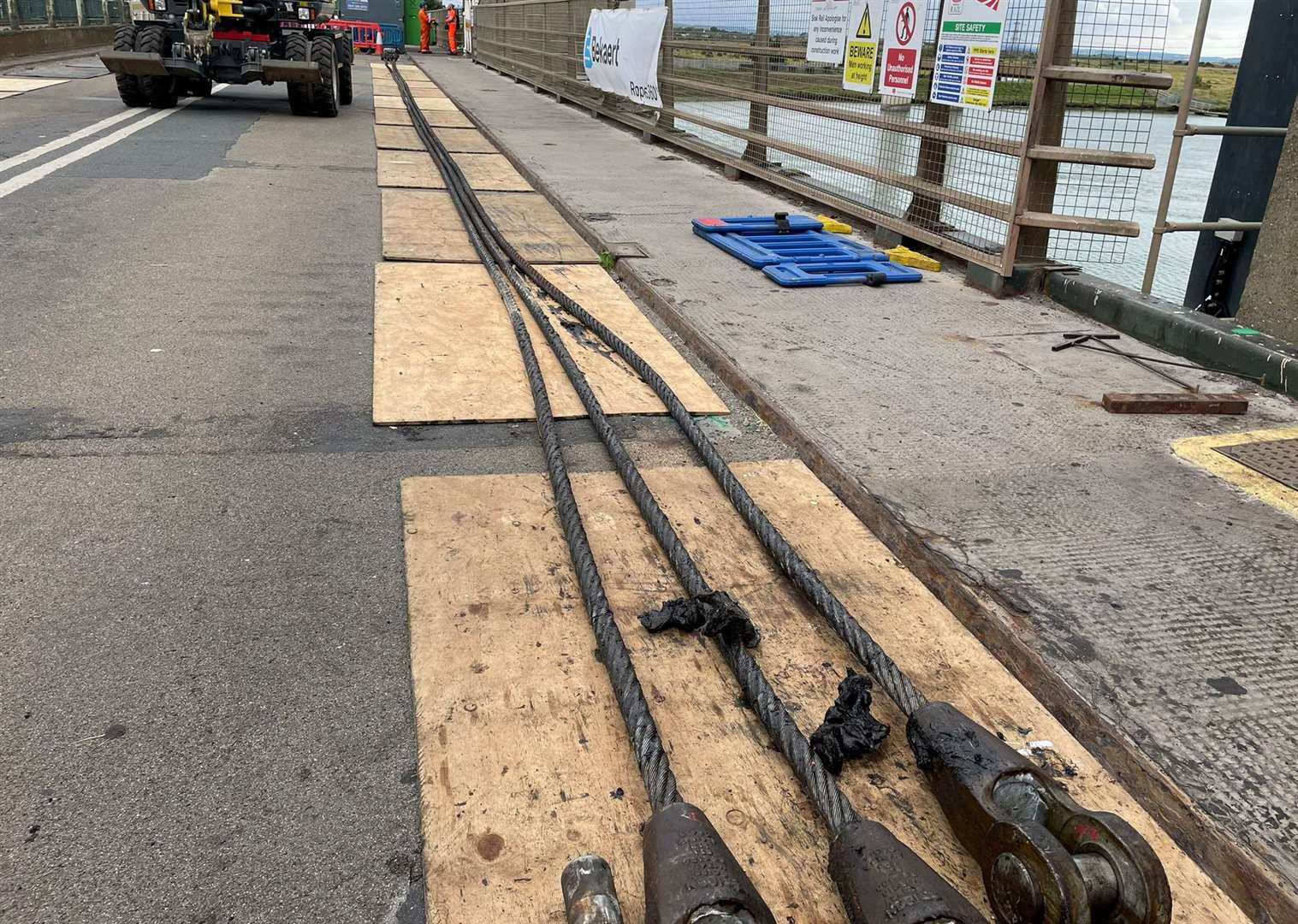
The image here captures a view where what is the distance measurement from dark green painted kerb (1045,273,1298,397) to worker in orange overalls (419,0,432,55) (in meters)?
39.4

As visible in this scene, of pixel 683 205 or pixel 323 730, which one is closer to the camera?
pixel 323 730

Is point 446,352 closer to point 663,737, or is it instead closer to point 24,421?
point 24,421

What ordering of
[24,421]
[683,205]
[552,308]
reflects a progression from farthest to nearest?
[683,205] < [552,308] < [24,421]

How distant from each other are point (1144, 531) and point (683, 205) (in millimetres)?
5926

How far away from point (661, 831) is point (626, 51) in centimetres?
1251

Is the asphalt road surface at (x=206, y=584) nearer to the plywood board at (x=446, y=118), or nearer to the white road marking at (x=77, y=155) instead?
the white road marking at (x=77, y=155)

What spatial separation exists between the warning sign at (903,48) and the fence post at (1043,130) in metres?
1.22

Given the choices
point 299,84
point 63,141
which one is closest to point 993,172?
point 63,141

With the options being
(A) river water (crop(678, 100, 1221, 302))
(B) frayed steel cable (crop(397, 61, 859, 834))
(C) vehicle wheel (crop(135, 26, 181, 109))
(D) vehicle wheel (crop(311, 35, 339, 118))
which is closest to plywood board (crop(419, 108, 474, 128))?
(D) vehicle wheel (crop(311, 35, 339, 118))

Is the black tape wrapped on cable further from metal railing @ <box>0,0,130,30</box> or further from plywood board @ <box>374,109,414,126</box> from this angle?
metal railing @ <box>0,0,130,30</box>

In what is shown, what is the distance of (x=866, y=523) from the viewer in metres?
3.11

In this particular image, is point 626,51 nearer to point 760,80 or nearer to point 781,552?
point 760,80

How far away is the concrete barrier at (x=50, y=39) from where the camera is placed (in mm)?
21078

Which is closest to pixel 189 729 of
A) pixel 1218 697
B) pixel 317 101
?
pixel 1218 697
